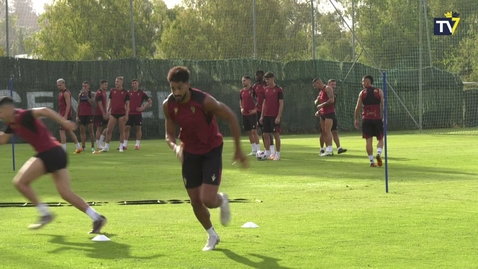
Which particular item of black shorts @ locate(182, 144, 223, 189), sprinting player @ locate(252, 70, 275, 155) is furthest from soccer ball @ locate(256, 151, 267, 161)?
black shorts @ locate(182, 144, 223, 189)

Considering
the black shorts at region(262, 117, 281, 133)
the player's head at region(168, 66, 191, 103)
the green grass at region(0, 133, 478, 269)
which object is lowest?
the green grass at region(0, 133, 478, 269)

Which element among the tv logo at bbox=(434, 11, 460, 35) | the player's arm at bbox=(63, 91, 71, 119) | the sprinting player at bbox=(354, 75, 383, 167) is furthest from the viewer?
the tv logo at bbox=(434, 11, 460, 35)

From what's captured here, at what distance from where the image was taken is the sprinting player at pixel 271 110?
23.9m

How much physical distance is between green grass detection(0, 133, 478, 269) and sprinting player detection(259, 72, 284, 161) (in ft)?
5.71

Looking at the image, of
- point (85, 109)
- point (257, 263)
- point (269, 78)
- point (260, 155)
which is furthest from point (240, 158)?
point (85, 109)

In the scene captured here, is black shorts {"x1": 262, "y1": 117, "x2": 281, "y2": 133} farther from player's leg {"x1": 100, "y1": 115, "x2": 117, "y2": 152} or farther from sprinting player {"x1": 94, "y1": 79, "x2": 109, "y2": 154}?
sprinting player {"x1": 94, "y1": 79, "x2": 109, "y2": 154}

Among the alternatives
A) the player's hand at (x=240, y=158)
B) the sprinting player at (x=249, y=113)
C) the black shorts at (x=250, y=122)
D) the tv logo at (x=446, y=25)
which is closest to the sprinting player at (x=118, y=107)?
the sprinting player at (x=249, y=113)

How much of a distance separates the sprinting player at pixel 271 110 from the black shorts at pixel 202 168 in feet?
45.1

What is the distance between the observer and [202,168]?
10.1m

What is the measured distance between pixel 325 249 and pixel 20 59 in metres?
29.6

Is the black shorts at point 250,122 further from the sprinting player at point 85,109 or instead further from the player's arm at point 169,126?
the player's arm at point 169,126

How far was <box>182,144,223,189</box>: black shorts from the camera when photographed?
10.0m

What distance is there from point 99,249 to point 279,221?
9.83 ft

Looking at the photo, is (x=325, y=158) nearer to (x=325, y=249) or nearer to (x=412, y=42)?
(x=325, y=249)
